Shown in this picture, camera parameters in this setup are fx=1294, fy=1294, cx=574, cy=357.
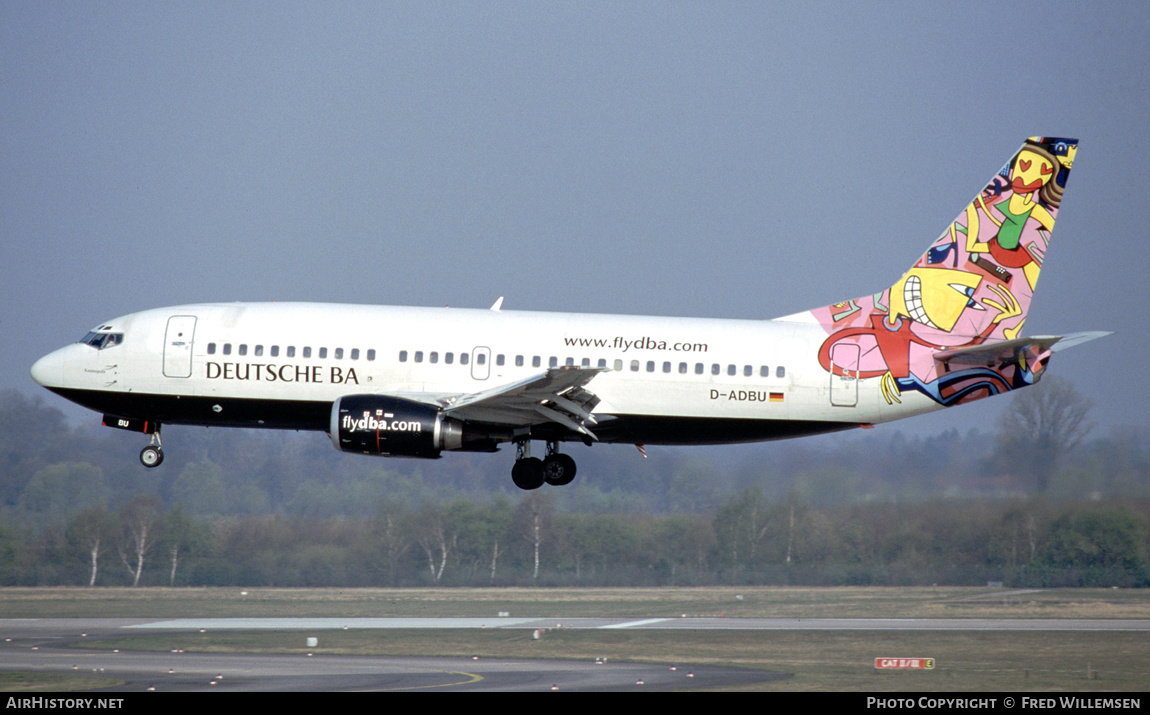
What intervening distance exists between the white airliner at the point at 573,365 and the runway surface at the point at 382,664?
492 centimetres

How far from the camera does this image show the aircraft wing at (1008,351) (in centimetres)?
2967

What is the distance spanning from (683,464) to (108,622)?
1085 inches

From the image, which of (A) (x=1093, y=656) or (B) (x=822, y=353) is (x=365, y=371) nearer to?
(B) (x=822, y=353)

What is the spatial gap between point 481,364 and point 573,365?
2.21 metres

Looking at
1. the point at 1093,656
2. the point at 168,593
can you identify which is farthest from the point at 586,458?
the point at 1093,656

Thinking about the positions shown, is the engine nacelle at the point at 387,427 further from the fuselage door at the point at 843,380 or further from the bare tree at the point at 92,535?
the bare tree at the point at 92,535

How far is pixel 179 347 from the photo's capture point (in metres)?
31.8

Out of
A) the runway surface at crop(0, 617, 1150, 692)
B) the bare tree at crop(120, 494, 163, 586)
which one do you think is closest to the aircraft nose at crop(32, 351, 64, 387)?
the runway surface at crop(0, 617, 1150, 692)

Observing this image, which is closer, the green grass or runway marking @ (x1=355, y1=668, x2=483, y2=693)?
runway marking @ (x1=355, y1=668, x2=483, y2=693)

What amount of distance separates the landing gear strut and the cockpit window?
2.58 meters

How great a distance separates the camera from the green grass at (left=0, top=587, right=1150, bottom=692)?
3145 centimetres

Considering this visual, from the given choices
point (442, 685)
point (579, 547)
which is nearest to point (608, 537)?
point (579, 547)

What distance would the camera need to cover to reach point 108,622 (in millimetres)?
41062

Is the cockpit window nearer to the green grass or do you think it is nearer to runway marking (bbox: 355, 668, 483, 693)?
the green grass
